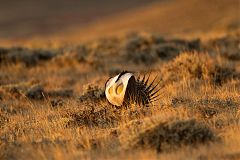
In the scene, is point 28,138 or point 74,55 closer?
point 28,138

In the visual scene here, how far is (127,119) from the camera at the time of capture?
25.1ft

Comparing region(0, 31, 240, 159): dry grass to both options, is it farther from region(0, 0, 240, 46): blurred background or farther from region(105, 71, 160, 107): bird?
region(0, 0, 240, 46): blurred background

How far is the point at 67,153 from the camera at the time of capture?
6.51m

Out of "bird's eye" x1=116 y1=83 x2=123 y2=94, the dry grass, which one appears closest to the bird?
"bird's eye" x1=116 y1=83 x2=123 y2=94

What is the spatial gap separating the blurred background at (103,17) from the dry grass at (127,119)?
1946 cm

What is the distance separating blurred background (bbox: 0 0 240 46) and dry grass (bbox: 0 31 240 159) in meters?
19.5

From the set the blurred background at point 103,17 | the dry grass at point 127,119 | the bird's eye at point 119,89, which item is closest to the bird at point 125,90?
the bird's eye at point 119,89

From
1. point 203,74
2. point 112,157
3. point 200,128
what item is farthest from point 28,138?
point 203,74

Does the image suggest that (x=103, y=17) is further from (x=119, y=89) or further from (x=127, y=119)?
(x=127, y=119)

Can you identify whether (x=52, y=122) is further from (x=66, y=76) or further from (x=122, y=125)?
(x=66, y=76)

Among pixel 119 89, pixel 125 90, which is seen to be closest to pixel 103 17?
pixel 119 89

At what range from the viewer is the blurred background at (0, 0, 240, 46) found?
45.6 metres

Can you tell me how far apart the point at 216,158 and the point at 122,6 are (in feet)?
219

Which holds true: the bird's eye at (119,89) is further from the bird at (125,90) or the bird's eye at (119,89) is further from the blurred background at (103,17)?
the blurred background at (103,17)
